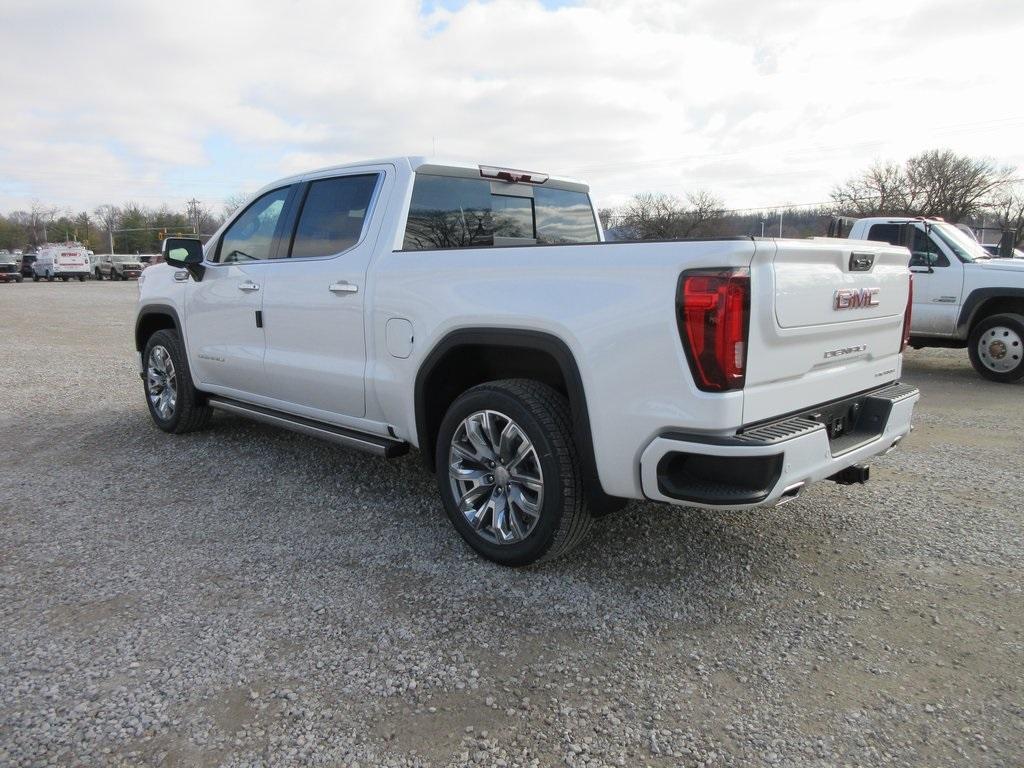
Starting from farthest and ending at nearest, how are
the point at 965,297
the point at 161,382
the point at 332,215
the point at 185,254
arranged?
the point at 965,297, the point at 161,382, the point at 185,254, the point at 332,215

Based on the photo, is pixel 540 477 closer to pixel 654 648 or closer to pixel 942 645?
pixel 654 648

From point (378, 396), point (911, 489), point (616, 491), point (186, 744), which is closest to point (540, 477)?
point (616, 491)

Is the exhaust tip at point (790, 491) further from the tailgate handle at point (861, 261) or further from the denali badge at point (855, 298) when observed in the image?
the tailgate handle at point (861, 261)

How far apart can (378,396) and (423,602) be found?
4.06ft

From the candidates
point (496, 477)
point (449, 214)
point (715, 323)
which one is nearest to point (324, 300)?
point (449, 214)

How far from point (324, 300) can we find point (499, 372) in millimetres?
1169

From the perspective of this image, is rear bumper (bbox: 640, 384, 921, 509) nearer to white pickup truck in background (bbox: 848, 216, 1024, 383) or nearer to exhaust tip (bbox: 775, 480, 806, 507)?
exhaust tip (bbox: 775, 480, 806, 507)

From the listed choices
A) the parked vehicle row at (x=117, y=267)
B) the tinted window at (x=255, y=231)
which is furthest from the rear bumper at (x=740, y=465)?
the parked vehicle row at (x=117, y=267)

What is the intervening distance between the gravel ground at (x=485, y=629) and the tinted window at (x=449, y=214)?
1.53 meters

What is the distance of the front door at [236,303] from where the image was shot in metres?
4.97

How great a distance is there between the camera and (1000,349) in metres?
8.69

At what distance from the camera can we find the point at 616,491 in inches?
122

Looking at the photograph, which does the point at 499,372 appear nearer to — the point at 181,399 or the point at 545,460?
the point at 545,460

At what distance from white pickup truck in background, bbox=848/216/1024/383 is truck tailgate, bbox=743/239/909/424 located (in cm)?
596
